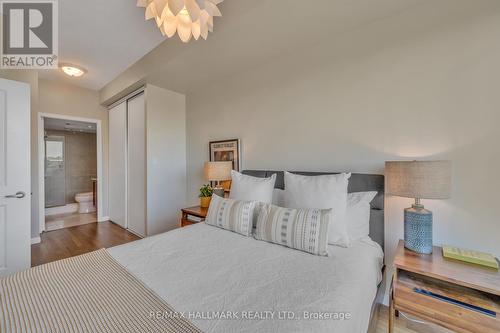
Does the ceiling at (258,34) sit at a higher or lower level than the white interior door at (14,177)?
higher

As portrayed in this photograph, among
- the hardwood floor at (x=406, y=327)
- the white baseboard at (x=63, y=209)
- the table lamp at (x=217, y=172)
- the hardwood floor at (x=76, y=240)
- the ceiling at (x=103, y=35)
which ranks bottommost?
the hardwood floor at (x=76, y=240)

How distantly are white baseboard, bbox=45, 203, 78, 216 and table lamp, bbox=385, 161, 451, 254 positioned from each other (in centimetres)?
649

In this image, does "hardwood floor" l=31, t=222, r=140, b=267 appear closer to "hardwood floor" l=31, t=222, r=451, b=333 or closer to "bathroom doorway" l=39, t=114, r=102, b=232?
"hardwood floor" l=31, t=222, r=451, b=333

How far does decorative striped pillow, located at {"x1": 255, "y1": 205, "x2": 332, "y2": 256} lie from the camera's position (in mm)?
1348

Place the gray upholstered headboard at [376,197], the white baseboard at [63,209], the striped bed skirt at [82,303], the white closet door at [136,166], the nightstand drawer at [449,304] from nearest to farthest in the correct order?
the striped bed skirt at [82,303], the nightstand drawer at [449,304], the gray upholstered headboard at [376,197], the white closet door at [136,166], the white baseboard at [63,209]

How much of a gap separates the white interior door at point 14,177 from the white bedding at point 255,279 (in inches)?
60.3

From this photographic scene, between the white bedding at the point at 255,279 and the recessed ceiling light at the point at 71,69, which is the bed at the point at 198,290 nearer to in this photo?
the white bedding at the point at 255,279

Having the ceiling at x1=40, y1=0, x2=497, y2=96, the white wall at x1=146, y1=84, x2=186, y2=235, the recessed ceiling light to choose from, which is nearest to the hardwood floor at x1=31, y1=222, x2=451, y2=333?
the white wall at x1=146, y1=84, x2=186, y2=235

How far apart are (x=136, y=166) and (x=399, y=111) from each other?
3.62 metres

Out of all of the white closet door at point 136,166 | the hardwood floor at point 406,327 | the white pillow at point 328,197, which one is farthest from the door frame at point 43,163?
the hardwood floor at point 406,327

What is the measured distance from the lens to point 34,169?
10.4 ft

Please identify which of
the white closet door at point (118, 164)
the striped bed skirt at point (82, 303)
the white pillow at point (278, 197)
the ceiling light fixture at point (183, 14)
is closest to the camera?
the striped bed skirt at point (82, 303)

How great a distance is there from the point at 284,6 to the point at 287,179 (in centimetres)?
136

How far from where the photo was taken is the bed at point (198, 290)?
781 mm
